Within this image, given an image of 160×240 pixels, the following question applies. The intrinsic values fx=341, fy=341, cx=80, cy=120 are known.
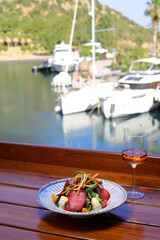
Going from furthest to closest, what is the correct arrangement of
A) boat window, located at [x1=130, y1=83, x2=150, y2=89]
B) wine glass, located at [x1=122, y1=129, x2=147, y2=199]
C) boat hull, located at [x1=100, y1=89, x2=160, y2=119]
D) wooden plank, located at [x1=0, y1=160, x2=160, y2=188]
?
boat window, located at [x1=130, y1=83, x2=150, y2=89]
boat hull, located at [x1=100, y1=89, x2=160, y2=119]
wooden plank, located at [x1=0, y1=160, x2=160, y2=188]
wine glass, located at [x1=122, y1=129, x2=147, y2=199]

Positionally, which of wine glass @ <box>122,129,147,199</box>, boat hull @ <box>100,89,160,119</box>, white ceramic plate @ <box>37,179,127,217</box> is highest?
wine glass @ <box>122,129,147,199</box>

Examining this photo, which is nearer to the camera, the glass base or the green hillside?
the glass base

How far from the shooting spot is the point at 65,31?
38219mm

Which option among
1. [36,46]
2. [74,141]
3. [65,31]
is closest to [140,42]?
[65,31]

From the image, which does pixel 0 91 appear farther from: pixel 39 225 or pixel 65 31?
pixel 65 31

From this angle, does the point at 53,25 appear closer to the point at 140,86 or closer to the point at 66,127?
the point at 140,86

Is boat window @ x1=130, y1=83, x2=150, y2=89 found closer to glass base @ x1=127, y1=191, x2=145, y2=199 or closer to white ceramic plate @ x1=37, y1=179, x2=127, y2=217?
glass base @ x1=127, y1=191, x2=145, y2=199

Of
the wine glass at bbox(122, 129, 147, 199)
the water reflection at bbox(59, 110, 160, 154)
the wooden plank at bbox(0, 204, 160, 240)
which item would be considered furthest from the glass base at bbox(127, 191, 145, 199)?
the water reflection at bbox(59, 110, 160, 154)

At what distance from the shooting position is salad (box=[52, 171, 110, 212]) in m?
0.59

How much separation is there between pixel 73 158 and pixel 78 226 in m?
0.42

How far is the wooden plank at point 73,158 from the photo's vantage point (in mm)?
946

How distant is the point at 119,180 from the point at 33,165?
29cm

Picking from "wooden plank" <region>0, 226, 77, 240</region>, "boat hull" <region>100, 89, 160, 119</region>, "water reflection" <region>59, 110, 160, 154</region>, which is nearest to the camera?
"wooden plank" <region>0, 226, 77, 240</region>

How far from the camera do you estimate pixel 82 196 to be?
59 centimetres
